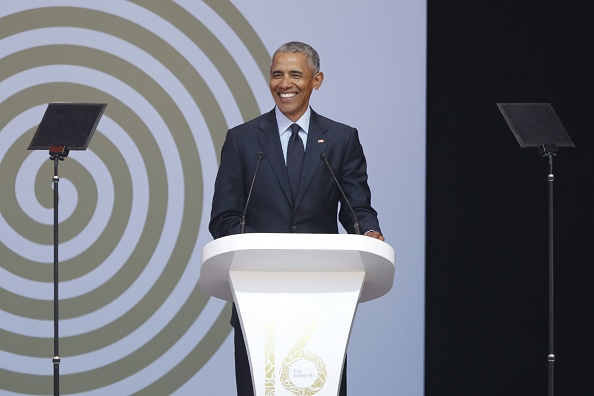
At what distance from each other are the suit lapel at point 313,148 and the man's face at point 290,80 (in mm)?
88

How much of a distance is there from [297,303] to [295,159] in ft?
2.78

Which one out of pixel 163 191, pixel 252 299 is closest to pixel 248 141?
pixel 252 299

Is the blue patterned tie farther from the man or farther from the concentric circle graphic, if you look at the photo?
the concentric circle graphic

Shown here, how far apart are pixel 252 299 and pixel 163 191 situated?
7.66 feet

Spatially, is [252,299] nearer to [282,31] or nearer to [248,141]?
[248,141]

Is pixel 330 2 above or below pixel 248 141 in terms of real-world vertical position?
above

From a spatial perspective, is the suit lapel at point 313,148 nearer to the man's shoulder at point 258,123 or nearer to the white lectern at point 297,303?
the man's shoulder at point 258,123

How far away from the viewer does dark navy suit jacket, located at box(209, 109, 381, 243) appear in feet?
12.3
